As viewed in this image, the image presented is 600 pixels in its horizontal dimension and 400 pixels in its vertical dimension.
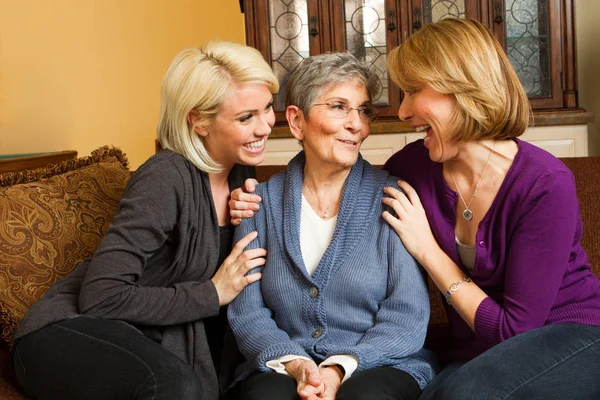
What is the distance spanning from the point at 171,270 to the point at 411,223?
59 centimetres

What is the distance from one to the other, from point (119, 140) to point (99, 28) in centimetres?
58

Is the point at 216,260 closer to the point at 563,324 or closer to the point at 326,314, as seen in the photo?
the point at 326,314

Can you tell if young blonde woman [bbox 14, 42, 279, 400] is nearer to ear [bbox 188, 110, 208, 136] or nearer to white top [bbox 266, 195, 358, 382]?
ear [bbox 188, 110, 208, 136]

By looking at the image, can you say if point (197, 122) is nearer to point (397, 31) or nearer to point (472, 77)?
point (472, 77)

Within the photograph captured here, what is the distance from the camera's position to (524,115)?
1.74 meters

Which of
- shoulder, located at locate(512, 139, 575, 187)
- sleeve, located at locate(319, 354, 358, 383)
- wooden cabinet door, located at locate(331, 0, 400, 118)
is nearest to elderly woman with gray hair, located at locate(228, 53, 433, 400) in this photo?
sleeve, located at locate(319, 354, 358, 383)

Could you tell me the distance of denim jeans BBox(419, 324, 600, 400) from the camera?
5.04 feet

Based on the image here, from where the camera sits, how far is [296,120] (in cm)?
197

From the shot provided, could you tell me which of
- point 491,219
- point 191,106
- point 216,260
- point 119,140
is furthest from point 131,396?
point 119,140

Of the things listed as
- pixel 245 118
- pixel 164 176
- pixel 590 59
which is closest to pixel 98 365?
pixel 164 176

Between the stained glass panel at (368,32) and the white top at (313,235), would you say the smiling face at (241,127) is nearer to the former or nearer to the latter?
the white top at (313,235)

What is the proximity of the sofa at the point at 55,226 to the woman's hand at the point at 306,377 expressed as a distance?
0.51 meters

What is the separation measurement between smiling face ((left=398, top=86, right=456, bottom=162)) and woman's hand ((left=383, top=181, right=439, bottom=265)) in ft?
0.39

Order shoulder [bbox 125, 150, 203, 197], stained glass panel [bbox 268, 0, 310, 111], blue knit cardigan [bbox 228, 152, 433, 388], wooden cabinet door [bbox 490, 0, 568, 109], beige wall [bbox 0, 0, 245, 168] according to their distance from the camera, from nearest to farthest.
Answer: blue knit cardigan [bbox 228, 152, 433, 388], shoulder [bbox 125, 150, 203, 197], beige wall [bbox 0, 0, 245, 168], wooden cabinet door [bbox 490, 0, 568, 109], stained glass panel [bbox 268, 0, 310, 111]
